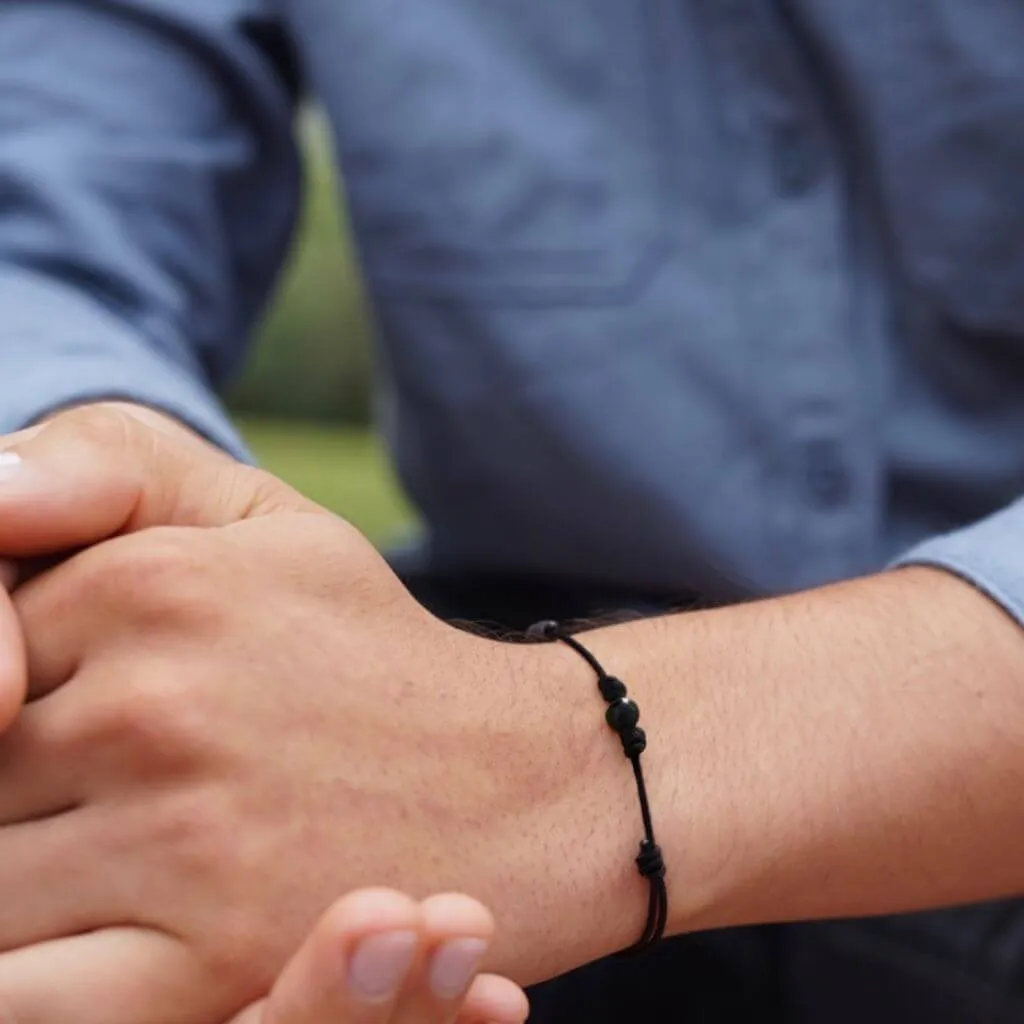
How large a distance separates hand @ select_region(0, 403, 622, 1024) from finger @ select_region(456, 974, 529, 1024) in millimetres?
37

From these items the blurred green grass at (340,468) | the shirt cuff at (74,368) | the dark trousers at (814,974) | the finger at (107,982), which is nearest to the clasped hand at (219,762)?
the finger at (107,982)

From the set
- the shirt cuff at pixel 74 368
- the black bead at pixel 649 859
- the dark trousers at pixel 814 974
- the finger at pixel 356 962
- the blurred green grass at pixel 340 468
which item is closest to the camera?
the finger at pixel 356 962

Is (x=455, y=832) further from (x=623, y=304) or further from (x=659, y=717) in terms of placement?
(x=623, y=304)

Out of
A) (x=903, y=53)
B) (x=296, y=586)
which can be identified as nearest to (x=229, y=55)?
(x=903, y=53)

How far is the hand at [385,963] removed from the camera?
A: 390 millimetres

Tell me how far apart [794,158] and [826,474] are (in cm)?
17

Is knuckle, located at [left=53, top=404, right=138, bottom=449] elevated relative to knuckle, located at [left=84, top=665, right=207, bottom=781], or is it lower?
elevated

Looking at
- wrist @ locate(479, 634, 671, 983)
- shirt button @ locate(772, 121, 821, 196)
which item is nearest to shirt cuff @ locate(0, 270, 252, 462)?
wrist @ locate(479, 634, 671, 983)

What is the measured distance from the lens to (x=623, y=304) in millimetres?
816

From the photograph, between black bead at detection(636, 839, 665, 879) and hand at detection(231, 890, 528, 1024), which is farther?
black bead at detection(636, 839, 665, 879)

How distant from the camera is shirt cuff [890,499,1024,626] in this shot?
559 millimetres

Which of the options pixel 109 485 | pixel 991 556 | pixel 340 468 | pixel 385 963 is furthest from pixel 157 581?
pixel 340 468

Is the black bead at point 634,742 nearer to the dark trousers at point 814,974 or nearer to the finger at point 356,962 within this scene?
the finger at point 356,962

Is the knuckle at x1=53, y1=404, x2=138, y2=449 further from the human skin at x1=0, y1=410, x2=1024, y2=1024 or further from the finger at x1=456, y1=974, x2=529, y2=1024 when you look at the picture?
the finger at x1=456, y1=974, x2=529, y2=1024
